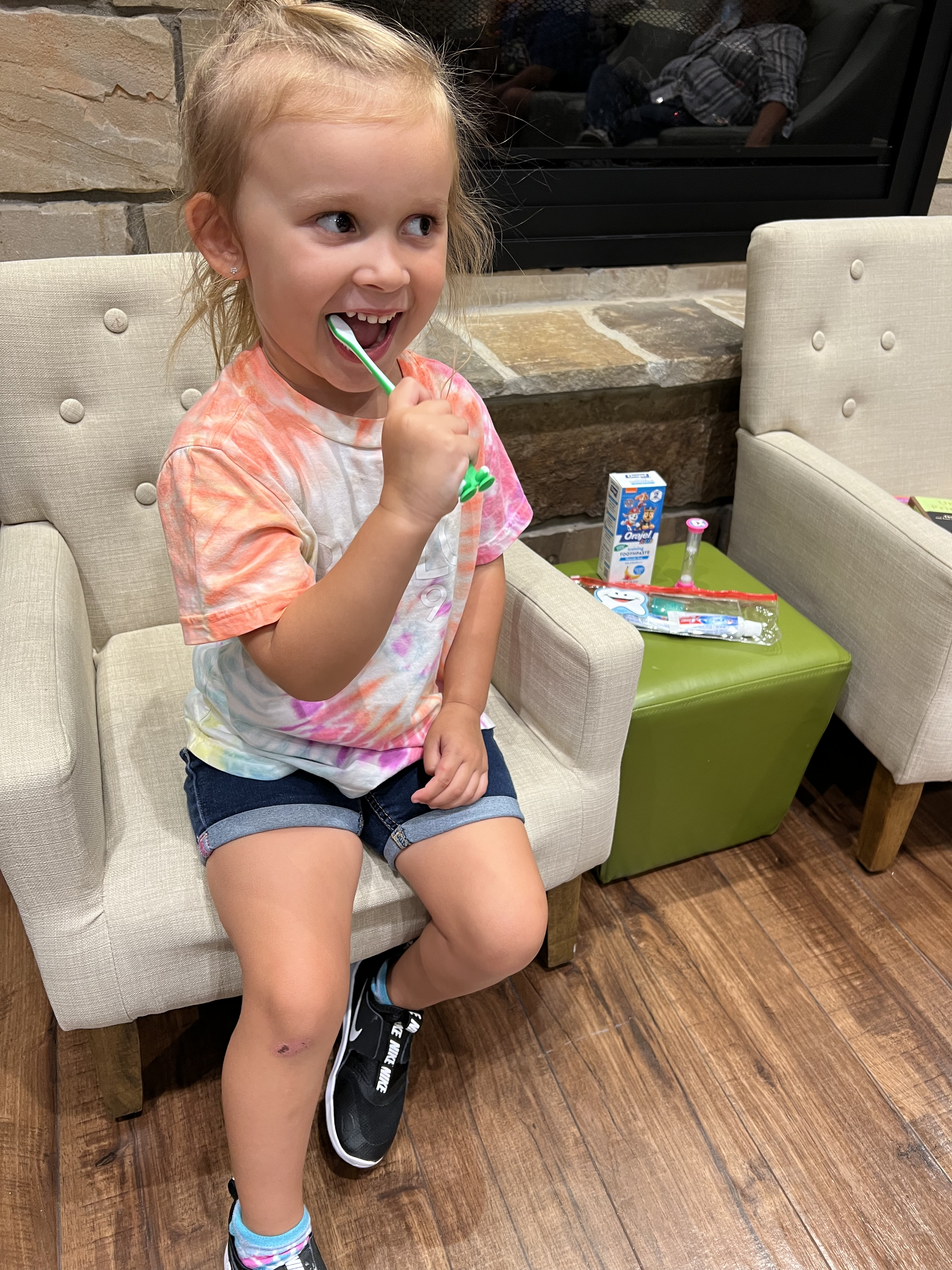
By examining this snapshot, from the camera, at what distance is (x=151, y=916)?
2.91 ft

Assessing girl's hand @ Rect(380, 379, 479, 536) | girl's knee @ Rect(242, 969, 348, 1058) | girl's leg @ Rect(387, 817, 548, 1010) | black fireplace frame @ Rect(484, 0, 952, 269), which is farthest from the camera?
black fireplace frame @ Rect(484, 0, 952, 269)

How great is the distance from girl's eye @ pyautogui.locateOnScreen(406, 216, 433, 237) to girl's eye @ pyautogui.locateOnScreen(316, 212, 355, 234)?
0.17 feet

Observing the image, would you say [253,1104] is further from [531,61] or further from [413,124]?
[531,61]

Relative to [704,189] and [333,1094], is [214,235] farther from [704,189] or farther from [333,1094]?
[704,189]

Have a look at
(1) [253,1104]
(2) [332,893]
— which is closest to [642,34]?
(2) [332,893]

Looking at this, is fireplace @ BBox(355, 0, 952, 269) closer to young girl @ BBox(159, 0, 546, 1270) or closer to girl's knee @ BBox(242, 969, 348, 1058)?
young girl @ BBox(159, 0, 546, 1270)

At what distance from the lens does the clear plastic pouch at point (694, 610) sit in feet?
4.31

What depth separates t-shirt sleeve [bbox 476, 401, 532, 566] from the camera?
3.30 feet

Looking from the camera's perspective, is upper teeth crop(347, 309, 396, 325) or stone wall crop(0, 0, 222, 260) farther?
stone wall crop(0, 0, 222, 260)

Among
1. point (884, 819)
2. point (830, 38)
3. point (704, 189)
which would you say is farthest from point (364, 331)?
point (830, 38)

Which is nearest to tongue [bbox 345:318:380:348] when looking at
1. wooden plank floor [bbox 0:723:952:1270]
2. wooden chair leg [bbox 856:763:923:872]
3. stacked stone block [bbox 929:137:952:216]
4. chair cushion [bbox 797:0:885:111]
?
wooden plank floor [bbox 0:723:952:1270]

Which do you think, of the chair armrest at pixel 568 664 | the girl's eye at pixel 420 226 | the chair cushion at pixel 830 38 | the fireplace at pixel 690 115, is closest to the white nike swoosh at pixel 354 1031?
the chair armrest at pixel 568 664

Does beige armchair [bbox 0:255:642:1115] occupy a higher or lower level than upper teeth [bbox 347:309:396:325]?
lower

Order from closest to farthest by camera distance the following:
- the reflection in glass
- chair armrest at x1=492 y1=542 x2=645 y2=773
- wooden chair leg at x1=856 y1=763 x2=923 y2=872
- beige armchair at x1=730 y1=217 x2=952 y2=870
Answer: chair armrest at x1=492 y1=542 x2=645 y2=773, beige armchair at x1=730 y1=217 x2=952 y2=870, wooden chair leg at x1=856 y1=763 x2=923 y2=872, the reflection in glass
